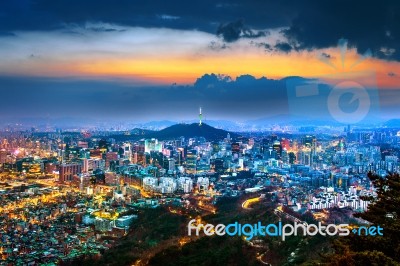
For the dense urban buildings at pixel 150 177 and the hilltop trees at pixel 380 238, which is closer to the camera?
the hilltop trees at pixel 380 238

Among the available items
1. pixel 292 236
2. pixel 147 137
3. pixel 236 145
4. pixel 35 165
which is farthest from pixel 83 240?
pixel 147 137

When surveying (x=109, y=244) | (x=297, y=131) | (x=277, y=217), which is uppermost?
(x=297, y=131)

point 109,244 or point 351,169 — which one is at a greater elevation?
point 351,169

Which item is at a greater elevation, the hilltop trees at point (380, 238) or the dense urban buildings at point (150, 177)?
the hilltop trees at point (380, 238)

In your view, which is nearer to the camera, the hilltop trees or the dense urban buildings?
the hilltop trees

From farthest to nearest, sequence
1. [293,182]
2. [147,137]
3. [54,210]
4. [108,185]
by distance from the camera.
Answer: [147,137], [108,185], [293,182], [54,210]

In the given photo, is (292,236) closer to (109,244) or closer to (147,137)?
(109,244)

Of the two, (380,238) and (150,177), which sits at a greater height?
(380,238)

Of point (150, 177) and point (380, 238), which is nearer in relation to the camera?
point (380, 238)

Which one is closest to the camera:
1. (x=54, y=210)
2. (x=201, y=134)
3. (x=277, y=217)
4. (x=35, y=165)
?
(x=277, y=217)

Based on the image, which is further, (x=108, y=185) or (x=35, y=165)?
(x=35, y=165)

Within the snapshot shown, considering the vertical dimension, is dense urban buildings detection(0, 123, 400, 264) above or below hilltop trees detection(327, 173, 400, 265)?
below
